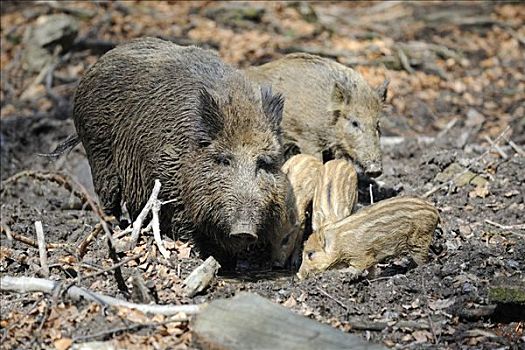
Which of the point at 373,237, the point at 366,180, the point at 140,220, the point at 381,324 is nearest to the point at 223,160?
the point at 140,220

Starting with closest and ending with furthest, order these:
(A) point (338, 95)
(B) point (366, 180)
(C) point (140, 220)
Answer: (C) point (140, 220) → (A) point (338, 95) → (B) point (366, 180)

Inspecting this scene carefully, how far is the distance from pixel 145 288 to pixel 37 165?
4963 mm

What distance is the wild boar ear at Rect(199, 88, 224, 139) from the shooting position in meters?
5.82

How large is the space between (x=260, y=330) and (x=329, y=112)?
3724 millimetres

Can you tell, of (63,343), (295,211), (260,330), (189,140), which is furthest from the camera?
(295,211)

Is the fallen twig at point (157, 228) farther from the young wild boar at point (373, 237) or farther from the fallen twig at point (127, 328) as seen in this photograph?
the fallen twig at point (127, 328)

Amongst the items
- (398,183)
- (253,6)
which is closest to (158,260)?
(398,183)

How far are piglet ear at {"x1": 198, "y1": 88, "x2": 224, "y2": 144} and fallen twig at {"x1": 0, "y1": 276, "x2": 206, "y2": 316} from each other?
4.82ft

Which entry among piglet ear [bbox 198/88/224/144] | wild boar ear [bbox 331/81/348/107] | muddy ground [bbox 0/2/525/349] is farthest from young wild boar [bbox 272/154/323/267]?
wild boar ear [bbox 331/81/348/107]

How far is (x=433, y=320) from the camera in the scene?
5090 mm

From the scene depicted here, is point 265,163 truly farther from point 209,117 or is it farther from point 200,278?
point 200,278

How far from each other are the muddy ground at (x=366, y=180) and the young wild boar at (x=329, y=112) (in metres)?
0.53

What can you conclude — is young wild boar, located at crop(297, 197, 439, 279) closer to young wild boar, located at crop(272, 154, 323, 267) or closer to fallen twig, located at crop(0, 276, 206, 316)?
young wild boar, located at crop(272, 154, 323, 267)

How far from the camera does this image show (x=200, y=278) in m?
5.30
